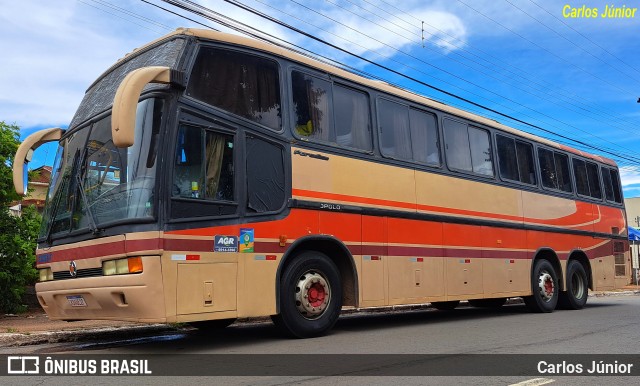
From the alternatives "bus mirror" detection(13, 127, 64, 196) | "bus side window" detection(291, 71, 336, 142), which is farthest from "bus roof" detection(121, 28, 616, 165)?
"bus mirror" detection(13, 127, 64, 196)

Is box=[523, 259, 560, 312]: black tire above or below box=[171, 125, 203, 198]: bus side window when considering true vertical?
below

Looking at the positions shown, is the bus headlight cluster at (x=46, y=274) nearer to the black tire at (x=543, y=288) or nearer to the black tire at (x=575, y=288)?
the black tire at (x=543, y=288)

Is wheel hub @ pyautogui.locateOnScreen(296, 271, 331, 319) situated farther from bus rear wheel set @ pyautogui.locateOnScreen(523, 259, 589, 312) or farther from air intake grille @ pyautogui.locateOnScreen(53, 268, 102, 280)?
bus rear wheel set @ pyautogui.locateOnScreen(523, 259, 589, 312)

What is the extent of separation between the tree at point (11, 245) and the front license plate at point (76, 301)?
590cm

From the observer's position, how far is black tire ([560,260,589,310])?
1379cm

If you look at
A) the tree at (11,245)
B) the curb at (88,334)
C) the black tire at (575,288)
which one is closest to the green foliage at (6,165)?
the tree at (11,245)

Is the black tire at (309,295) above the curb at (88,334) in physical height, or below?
above

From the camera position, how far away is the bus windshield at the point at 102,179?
262 inches

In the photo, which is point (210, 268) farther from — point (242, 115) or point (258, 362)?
point (242, 115)

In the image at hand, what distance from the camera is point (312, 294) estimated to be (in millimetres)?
8055

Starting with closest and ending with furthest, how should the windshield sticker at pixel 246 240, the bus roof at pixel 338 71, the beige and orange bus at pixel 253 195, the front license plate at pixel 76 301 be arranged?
the beige and orange bus at pixel 253 195, the front license plate at pixel 76 301, the windshield sticker at pixel 246 240, the bus roof at pixel 338 71

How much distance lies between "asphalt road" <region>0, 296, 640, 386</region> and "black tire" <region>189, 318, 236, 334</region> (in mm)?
138

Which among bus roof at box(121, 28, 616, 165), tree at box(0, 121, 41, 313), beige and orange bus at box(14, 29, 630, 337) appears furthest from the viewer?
tree at box(0, 121, 41, 313)

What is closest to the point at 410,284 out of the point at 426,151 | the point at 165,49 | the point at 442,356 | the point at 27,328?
the point at 426,151
